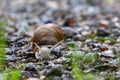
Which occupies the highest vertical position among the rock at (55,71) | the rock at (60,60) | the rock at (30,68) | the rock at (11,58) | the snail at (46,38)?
the snail at (46,38)

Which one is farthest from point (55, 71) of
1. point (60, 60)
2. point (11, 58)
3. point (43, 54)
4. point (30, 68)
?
point (11, 58)

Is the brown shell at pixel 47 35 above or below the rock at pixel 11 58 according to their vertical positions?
above

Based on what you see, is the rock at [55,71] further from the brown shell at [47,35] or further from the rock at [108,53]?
the brown shell at [47,35]

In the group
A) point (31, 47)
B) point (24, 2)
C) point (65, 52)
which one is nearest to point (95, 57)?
point (65, 52)

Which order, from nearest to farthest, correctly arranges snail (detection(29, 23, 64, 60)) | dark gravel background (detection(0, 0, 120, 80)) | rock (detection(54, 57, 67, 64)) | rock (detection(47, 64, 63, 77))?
rock (detection(47, 64, 63, 77))
dark gravel background (detection(0, 0, 120, 80))
rock (detection(54, 57, 67, 64))
snail (detection(29, 23, 64, 60))

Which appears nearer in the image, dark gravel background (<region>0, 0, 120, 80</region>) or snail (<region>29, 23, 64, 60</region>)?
dark gravel background (<region>0, 0, 120, 80</region>)

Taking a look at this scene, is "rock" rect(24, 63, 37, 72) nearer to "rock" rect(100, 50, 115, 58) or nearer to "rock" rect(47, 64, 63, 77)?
"rock" rect(47, 64, 63, 77)

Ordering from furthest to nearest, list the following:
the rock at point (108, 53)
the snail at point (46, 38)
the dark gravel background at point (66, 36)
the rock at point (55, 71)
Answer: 1. the snail at point (46, 38)
2. the rock at point (108, 53)
3. the dark gravel background at point (66, 36)
4. the rock at point (55, 71)

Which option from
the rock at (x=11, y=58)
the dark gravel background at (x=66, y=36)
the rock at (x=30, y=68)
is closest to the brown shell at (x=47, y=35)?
the dark gravel background at (x=66, y=36)

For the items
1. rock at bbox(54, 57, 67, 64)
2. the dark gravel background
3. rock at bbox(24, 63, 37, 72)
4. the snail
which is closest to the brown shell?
the snail
